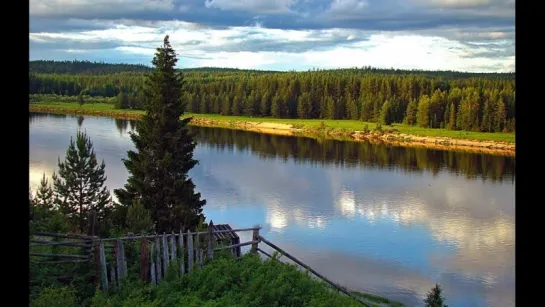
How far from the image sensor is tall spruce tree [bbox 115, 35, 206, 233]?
23.8m

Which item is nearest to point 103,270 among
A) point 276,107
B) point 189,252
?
point 189,252

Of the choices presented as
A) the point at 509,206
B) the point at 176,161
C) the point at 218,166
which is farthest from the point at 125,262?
the point at 218,166

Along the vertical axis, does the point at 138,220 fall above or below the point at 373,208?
above

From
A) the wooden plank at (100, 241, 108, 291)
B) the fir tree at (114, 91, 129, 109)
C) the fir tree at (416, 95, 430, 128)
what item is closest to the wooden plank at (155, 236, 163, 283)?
the wooden plank at (100, 241, 108, 291)

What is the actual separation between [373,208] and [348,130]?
51504mm

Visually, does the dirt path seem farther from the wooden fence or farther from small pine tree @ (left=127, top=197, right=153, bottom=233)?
the wooden fence

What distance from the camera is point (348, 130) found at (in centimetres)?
8775

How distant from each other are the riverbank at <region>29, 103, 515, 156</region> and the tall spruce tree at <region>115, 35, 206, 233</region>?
48.7 metres

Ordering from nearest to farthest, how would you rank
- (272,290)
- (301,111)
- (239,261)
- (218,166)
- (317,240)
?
1. (272,290)
2. (239,261)
3. (317,240)
4. (218,166)
5. (301,111)

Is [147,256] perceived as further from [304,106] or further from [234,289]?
[304,106]

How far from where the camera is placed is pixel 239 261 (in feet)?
42.3

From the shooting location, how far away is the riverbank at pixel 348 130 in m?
72.7
